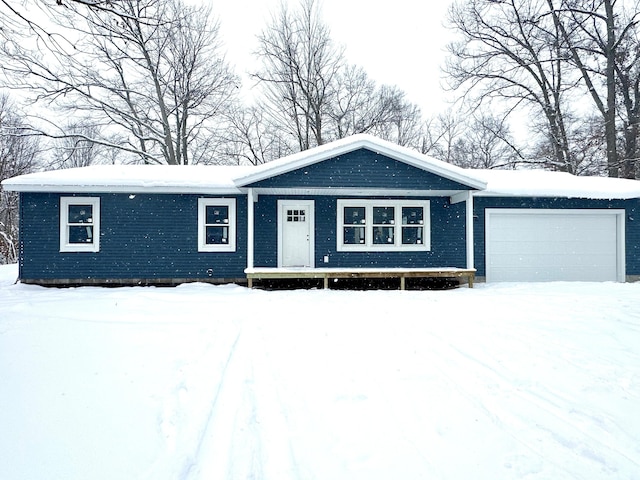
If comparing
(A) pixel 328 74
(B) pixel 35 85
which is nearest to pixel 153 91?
(B) pixel 35 85

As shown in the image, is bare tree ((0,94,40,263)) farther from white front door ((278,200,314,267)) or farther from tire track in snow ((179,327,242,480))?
tire track in snow ((179,327,242,480))

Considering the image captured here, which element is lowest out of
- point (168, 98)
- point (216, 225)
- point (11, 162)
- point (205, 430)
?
point (205, 430)

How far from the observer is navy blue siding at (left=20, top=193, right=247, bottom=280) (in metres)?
10.0

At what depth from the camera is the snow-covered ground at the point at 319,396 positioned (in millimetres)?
2266

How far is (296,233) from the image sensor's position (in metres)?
10.8

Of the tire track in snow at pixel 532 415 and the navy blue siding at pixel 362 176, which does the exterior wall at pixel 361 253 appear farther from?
the tire track in snow at pixel 532 415

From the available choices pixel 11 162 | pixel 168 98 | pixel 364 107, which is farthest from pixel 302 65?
pixel 11 162

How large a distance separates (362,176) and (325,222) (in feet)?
6.21

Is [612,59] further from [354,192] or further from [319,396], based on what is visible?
[319,396]

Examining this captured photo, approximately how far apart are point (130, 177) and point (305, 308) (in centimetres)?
670

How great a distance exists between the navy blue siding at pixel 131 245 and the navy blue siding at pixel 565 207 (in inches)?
275

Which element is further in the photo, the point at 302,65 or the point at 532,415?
the point at 302,65

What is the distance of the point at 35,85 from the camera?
16344 mm

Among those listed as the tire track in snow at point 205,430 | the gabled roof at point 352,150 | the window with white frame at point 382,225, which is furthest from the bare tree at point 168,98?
the tire track in snow at point 205,430
